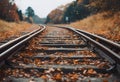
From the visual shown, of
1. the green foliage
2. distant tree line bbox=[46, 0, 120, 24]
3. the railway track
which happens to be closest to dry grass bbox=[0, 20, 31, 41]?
the railway track

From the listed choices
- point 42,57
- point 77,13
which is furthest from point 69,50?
point 77,13

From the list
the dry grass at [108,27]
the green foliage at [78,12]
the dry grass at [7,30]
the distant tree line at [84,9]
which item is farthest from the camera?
the green foliage at [78,12]

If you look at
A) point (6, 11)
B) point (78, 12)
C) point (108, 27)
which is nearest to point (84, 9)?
point (78, 12)

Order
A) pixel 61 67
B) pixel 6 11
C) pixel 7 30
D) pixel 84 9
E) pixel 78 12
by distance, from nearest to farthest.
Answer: pixel 61 67 → pixel 7 30 → pixel 6 11 → pixel 84 9 → pixel 78 12

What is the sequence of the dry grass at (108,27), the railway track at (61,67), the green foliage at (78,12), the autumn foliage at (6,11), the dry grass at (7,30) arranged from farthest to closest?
1. the green foliage at (78,12)
2. the autumn foliage at (6,11)
3. the dry grass at (7,30)
4. the dry grass at (108,27)
5. the railway track at (61,67)

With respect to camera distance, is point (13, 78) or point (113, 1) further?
point (113, 1)

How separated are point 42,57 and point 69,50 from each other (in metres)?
1.38

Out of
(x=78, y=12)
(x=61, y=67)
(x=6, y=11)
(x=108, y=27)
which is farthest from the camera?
(x=78, y=12)

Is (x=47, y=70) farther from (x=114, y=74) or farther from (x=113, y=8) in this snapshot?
(x=113, y=8)

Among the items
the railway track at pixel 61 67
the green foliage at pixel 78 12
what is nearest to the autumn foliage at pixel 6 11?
the green foliage at pixel 78 12

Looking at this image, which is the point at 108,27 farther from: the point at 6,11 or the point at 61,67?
the point at 6,11

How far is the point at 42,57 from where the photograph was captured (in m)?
7.59

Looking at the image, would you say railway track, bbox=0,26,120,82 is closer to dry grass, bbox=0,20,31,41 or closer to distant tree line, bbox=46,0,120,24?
dry grass, bbox=0,20,31,41

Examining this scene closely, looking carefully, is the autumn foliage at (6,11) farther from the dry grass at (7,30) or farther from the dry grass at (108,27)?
the dry grass at (108,27)
